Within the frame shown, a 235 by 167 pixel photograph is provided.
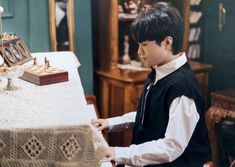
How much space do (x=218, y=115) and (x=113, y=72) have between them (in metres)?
0.79

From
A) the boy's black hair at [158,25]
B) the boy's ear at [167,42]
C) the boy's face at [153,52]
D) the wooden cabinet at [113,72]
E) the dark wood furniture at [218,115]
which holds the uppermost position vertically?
the boy's black hair at [158,25]

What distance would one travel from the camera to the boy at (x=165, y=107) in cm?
147

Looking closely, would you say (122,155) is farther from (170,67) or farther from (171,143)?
(170,67)

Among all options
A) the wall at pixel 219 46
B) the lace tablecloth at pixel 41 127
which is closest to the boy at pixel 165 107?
the lace tablecloth at pixel 41 127

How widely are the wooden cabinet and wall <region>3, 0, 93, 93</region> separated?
4.3 inches

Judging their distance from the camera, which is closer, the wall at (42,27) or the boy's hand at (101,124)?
the boy's hand at (101,124)

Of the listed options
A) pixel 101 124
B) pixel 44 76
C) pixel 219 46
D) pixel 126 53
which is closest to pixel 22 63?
pixel 44 76

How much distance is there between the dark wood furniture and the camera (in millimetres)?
2895

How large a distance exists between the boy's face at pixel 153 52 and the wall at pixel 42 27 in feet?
4.56

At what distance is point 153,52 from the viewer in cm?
158

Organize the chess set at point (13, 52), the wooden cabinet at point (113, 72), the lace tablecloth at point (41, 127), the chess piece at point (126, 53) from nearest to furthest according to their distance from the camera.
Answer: the lace tablecloth at point (41, 127) < the chess set at point (13, 52) < the wooden cabinet at point (113, 72) < the chess piece at point (126, 53)

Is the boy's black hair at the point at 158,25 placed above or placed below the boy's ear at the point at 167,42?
above

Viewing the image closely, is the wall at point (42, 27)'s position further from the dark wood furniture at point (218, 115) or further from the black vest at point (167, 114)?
the black vest at point (167, 114)

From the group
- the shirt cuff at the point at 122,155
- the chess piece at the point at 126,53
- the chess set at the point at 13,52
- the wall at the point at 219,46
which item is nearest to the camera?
the shirt cuff at the point at 122,155
